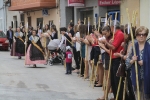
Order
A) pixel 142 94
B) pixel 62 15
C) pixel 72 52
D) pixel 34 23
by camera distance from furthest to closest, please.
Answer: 1. pixel 34 23
2. pixel 62 15
3. pixel 72 52
4. pixel 142 94

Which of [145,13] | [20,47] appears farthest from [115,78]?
[20,47]

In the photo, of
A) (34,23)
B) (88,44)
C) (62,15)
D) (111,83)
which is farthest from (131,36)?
(34,23)

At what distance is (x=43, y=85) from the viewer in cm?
1249

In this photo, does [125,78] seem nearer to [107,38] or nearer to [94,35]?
[107,38]

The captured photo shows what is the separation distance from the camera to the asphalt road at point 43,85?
34.5 feet

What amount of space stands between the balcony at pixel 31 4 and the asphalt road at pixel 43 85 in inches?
574

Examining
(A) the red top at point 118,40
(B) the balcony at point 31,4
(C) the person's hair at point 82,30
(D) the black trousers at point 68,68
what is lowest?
(D) the black trousers at point 68,68

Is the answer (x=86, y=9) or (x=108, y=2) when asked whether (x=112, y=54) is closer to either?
(x=108, y=2)

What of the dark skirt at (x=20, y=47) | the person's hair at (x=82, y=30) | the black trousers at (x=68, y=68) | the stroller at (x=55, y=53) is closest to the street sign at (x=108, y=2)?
the dark skirt at (x=20, y=47)

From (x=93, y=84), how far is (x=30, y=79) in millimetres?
2658

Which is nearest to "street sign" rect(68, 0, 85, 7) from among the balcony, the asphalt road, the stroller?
the balcony

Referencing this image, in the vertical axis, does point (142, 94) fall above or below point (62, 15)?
below

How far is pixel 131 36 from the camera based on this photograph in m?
7.58

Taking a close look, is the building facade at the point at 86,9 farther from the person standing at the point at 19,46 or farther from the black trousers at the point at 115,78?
the black trousers at the point at 115,78
